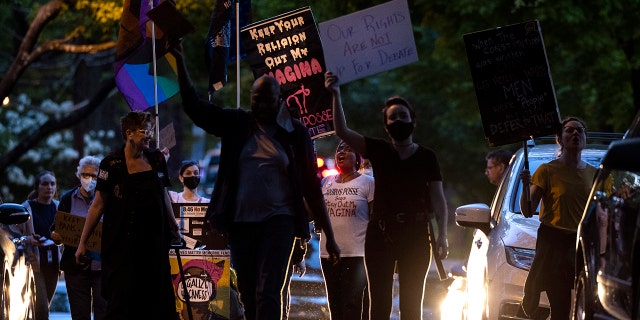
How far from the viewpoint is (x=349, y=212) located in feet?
40.7

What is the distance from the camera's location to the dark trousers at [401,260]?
31.4ft

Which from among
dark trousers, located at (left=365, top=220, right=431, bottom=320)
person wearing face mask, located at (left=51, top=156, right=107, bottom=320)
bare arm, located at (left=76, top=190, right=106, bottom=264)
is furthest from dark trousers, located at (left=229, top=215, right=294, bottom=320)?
person wearing face mask, located at (left=51, top=156, right=107, bottom=320)

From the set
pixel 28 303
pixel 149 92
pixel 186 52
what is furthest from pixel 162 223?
pixel 186 52

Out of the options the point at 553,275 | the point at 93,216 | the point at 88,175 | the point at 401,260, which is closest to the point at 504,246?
the point at 553,275

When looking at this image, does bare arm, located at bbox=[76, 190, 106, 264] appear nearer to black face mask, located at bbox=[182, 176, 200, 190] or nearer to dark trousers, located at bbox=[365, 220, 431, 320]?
dark trousers, located at bbox=[365, 220, 431, 320]

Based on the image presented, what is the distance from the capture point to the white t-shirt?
12.3 m

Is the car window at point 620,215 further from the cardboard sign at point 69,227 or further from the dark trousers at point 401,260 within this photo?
the cardboard sign at point 69,227

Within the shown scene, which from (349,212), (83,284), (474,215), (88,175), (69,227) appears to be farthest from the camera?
(88,175)

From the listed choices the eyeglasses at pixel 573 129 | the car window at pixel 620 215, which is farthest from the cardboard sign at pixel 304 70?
the car window at pixel 620 215

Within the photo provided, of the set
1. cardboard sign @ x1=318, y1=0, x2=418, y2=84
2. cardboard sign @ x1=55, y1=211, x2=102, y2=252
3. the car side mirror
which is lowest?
the car side mirror

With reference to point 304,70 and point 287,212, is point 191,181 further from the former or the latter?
point 287,212

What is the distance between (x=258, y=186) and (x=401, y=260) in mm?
1097

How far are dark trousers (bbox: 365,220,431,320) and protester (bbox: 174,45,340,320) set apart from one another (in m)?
0.54

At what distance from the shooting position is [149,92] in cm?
1501
